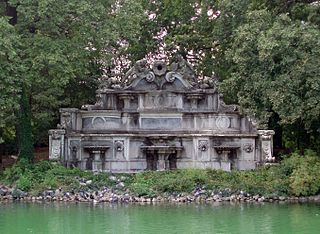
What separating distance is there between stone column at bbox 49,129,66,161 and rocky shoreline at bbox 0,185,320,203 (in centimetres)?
330

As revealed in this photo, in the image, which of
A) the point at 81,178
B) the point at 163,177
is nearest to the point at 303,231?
the point at 163,177

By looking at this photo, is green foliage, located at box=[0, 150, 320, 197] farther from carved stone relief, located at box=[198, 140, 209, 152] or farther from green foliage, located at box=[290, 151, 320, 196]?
carved stone relief, located at box=[198, 140, 209, 152]

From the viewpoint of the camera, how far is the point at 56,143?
2475 centimetres

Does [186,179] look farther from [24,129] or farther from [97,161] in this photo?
[24,129]

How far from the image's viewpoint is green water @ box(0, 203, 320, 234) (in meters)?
14.6

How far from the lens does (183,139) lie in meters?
26.1

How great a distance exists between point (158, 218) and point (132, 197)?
457 centimetres

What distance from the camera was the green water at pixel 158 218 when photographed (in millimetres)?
14625

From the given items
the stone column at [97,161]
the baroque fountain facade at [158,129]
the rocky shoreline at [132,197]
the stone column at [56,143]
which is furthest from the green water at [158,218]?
the baroque fountain facade at [158,129]

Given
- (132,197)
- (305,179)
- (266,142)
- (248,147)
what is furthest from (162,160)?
(305,179)

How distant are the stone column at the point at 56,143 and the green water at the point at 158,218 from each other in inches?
192

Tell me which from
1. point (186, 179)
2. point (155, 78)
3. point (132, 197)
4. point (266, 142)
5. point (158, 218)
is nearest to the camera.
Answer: point (158, 218)

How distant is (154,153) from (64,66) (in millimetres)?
5244

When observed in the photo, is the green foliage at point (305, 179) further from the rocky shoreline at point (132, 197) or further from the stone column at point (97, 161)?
the stone column at point (97, 161)
